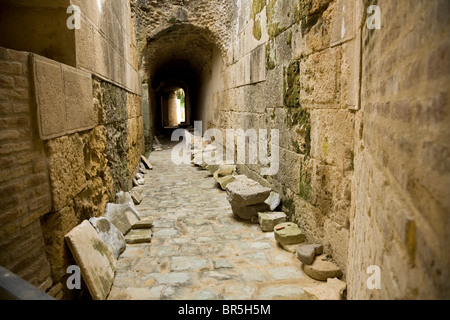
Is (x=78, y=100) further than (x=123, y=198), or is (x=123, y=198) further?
(x=123, y=198)

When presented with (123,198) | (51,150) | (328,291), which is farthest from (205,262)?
(123,198)

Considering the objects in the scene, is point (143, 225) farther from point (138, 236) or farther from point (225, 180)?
point (225, 180)

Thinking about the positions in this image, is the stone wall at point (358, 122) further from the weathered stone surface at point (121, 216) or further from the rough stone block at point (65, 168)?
the rough stone block at point (65, 168)

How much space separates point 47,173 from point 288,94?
2728 mm

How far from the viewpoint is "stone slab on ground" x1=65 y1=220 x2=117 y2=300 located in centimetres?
229

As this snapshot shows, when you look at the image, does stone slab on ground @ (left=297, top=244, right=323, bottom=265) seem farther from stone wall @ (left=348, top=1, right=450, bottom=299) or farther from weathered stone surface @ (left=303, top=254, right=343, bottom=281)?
stone wall @ (left=348, top=1, right=450, bottom=299)

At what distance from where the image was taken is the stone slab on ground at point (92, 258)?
2293 mm

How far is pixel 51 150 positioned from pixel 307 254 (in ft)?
7.24

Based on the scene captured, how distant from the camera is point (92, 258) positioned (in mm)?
2469

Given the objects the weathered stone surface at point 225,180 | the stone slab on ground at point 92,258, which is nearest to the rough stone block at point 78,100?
the stone slab on ground at point 92,258

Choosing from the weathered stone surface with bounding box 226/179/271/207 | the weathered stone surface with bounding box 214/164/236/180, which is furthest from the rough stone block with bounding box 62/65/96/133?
the weathered stone surface with bounding box 214/164/236/180

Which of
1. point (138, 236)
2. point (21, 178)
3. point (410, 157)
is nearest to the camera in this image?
point (410, 157)

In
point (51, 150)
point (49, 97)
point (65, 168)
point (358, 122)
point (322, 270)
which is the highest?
point (49, 97)

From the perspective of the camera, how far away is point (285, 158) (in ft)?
12.8
